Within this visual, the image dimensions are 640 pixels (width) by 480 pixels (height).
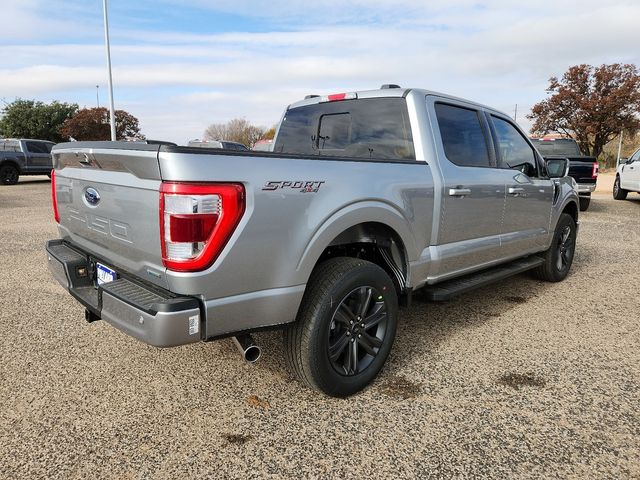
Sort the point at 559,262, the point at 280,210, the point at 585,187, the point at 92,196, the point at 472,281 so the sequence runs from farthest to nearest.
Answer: the point at 585,187
the point at 559,262
the point at 472,281
the point at 92,196
the point at 280,210

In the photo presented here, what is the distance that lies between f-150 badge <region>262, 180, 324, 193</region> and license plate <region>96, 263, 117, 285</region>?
3.44ft

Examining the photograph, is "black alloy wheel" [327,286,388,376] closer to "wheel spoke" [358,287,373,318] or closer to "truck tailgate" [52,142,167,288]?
"wheel spoke" [358,287,373,318]

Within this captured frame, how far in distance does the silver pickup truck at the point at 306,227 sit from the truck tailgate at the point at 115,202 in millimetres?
11

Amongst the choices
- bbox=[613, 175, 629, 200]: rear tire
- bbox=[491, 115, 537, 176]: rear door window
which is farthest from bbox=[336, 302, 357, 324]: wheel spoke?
bbox=[613, 175, 629, 200]: rear tire

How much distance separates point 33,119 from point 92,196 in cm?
4695

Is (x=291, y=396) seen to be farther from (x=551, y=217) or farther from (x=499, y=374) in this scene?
(x=551, y=217)

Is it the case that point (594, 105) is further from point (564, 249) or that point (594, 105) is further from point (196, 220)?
point (196, 220)

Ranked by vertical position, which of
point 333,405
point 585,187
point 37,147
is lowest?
point 333,405

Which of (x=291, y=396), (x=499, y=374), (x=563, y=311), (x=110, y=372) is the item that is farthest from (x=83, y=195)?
(x=563, y=311)

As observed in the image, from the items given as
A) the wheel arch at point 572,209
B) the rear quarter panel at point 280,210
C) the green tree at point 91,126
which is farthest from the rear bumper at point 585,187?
the green tree at point 91,126

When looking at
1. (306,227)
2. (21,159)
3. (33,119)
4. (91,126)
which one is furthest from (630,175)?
(33,119)

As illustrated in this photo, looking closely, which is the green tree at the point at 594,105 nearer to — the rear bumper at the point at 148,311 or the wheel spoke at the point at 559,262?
the wheel spoke at the point at 559,262

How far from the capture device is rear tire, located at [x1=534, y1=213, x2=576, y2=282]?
5344mm

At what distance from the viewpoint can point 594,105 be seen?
1062 inches
